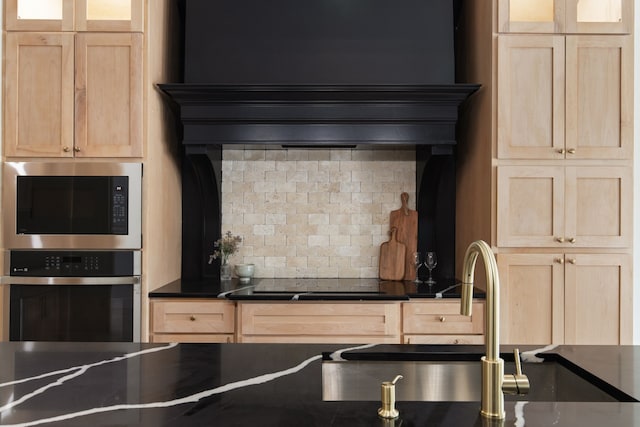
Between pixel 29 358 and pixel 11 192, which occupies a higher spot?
pixel 11 192

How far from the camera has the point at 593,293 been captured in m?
2.62

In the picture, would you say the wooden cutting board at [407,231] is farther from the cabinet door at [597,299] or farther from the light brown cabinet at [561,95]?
the cabinet door at [597,299]

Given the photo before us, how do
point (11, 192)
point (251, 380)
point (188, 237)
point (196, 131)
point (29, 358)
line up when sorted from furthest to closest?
1. point (188, 237)
2. point (196, 131)
3. point (11, 192)
4. point (29, 358)
5. point (251, 380)

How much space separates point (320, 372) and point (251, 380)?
0.17 metres

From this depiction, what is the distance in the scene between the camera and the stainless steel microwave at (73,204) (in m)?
2.60

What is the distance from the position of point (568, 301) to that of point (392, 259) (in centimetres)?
98

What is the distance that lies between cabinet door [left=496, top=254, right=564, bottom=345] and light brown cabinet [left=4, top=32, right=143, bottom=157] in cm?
194

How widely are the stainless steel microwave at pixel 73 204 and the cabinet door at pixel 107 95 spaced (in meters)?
0.10

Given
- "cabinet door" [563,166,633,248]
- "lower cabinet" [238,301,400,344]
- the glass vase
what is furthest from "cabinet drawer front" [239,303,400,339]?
"cabinet door" [563,166,633,248]

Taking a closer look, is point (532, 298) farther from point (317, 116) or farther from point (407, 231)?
point (317, 116)

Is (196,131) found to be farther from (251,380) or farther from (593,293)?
(593,293)

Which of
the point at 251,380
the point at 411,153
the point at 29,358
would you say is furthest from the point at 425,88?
the point at 29,358

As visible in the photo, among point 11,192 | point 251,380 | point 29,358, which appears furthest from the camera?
point 11,192

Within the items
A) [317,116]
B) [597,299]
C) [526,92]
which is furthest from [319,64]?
[597,299]
